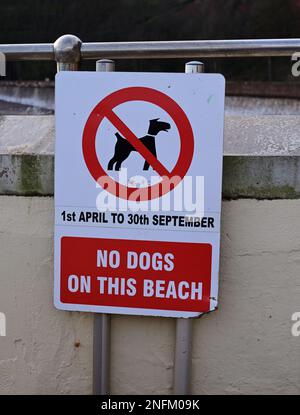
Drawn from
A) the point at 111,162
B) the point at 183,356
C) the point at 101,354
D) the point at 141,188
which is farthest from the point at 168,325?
the point at 111,162

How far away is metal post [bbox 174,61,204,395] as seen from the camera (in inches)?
95.5

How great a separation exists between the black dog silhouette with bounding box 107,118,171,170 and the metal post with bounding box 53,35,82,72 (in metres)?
0.45

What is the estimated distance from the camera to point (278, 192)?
7.90 ft

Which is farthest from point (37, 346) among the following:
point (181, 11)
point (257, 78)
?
point (181, 11)

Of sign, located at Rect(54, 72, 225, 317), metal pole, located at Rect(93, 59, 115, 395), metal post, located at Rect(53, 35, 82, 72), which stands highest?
metal post, located at Rect(53, 35, 82, 72)

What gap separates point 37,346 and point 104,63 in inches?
52.2

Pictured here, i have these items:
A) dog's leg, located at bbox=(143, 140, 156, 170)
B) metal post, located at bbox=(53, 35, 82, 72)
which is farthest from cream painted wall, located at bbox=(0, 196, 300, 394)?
metal post, located at bbox=(53, 35, 82, 72)

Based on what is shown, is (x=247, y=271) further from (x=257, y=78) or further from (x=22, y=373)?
(x=257, y=78)

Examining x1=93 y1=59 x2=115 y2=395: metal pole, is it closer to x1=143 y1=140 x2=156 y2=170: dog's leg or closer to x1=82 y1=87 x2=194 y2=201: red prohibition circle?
x1=82 y1=87 x2=194 y2=201: red prohibition circle

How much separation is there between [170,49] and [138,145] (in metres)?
0.54

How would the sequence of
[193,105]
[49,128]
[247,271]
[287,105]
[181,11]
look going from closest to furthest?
1. [193,105]
2. [247,271]
3. [49,128]
4. [287,105]
5. [181,11]

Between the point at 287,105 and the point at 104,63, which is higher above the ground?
the point at 287,105

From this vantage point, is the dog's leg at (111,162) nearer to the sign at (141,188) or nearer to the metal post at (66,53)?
the sign at (141,188)

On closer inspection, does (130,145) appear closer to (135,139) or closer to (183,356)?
(135,139)
